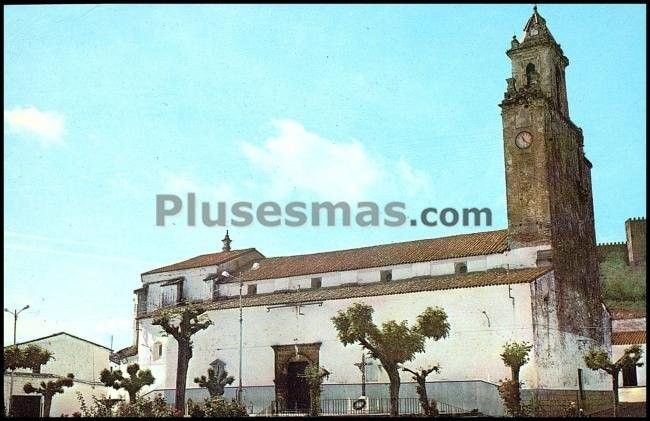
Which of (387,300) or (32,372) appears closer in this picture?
(387,300)

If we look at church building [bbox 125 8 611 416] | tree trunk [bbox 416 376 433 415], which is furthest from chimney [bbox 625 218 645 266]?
tree trunk [bbox 416 376 433 415]

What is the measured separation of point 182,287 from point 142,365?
18.9ft

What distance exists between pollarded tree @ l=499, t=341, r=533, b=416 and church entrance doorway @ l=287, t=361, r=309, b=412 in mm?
12392

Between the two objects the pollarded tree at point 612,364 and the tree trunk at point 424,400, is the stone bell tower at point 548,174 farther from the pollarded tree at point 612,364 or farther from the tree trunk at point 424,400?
the tree trunk at point 424,400

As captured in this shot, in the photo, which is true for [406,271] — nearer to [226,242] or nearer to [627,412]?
[627,412]

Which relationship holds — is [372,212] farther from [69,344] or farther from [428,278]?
[69,344]

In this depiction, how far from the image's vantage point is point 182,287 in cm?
4931

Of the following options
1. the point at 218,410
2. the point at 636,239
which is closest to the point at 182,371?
the point at 218,410

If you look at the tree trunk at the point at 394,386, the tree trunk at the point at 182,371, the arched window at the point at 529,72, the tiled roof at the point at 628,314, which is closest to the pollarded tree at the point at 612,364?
the tree trunk at the point at 394,386

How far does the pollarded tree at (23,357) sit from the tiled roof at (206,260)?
10.9 meters

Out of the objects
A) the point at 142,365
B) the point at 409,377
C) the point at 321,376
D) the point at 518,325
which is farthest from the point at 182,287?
the point at 518,325

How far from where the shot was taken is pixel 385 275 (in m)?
41.7

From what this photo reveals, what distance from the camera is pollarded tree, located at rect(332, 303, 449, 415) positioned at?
31266mm

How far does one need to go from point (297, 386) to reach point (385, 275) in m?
7.90
